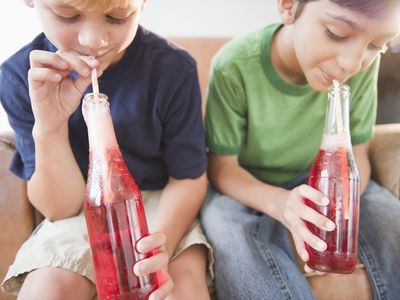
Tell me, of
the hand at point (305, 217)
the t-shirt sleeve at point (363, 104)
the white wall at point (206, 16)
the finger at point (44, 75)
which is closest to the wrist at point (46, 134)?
the finger at point (44, 75)

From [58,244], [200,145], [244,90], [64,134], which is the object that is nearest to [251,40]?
[244,90]

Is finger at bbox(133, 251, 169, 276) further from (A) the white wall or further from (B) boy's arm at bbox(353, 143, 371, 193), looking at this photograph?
(A) the white wall

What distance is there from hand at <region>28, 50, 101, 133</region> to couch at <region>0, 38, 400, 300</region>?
0.27 meters

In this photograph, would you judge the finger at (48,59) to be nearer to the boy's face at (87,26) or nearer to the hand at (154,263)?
the boy's face at (87,26)

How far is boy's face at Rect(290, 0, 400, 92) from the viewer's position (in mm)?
692

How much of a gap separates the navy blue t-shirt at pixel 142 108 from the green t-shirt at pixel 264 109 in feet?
0.31

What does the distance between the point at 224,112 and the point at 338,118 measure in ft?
1.11

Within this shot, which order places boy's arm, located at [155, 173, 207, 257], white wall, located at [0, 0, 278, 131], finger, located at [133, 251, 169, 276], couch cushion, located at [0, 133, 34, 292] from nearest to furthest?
finger, located at [133, 251, 169, 276] → boy's arm, located at [155, 173, 207, 257] → couch cushion, located at [0, 133, 34, 292] → white wall, located at [0, 0, 278, 131]

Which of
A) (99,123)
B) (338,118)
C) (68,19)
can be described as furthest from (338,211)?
(68,19)

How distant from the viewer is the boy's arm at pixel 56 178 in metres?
0.75

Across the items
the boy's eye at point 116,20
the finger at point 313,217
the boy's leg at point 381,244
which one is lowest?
the boy's leg at point 381,244

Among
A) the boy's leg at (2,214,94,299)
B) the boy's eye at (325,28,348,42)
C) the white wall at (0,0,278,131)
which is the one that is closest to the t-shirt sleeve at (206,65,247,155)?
the boy's eye at (325,28,348,42)

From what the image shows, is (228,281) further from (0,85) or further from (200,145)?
(0,85)

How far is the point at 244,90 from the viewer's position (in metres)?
0.93
